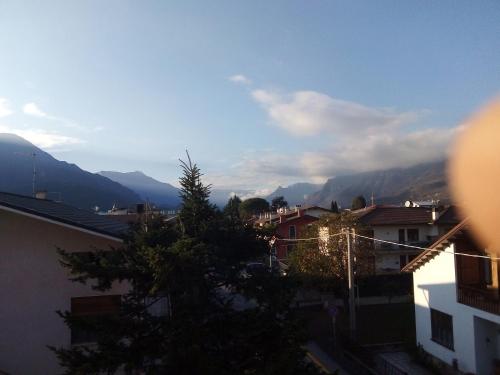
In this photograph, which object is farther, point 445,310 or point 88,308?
point 445,310

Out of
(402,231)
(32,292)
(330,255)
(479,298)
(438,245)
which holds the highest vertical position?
(438,245)

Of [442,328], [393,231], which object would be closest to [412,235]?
[393,231]

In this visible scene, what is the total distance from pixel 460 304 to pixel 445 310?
1.17 m

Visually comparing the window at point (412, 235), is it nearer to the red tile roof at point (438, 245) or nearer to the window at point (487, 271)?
the red tile roof at point (438, 245)

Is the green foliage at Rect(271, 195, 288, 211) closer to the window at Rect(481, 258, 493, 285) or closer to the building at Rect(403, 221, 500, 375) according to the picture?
the building at Rect(403, 221, 500, 375)

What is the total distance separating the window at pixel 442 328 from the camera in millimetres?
18062

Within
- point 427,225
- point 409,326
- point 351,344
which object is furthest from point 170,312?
point 427,225

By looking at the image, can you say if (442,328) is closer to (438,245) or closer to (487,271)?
(487,271)

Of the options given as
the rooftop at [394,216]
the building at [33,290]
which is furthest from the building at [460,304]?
the rooftop at [394,216]

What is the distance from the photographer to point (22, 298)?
455 inches

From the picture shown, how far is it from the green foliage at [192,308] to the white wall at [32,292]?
9.20 feet

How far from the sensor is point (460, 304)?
56.0 ft

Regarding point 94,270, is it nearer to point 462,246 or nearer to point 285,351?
point 285,351

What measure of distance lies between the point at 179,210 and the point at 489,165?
1540cm
